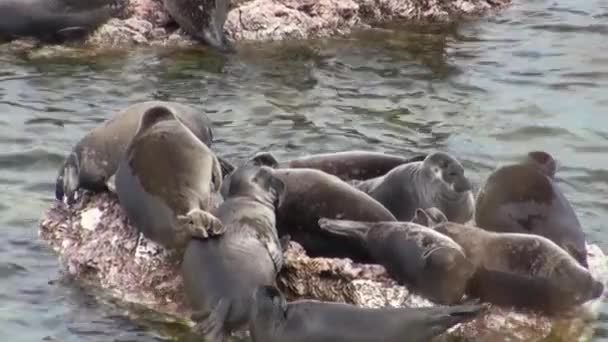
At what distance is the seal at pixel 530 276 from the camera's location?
710 cm

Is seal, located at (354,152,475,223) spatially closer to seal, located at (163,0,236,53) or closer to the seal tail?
the seal tail

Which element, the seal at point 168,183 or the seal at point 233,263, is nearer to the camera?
the seal at point 233,263

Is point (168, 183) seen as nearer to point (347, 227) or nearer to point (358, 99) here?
point (347, 227)

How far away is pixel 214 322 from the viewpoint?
22.4 ft

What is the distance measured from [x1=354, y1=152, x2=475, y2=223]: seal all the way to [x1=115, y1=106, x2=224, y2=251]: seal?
1108 mm

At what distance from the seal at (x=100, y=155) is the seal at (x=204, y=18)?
4770 millimetres

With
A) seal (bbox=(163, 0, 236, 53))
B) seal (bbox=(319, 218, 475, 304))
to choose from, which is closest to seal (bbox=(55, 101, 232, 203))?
seal (bbox=(319, 218, 475, 304))

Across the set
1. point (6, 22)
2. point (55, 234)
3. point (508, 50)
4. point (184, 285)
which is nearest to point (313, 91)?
point (508, 50)

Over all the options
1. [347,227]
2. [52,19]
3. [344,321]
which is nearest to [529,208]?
[347,227]

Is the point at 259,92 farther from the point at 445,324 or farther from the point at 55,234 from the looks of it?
the point at 445,324

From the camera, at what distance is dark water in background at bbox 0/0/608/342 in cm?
1030

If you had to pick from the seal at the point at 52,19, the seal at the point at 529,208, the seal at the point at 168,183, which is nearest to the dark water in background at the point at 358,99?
the seal at the point at 52,19

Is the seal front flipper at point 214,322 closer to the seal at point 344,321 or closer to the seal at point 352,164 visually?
the seal at point 344,321

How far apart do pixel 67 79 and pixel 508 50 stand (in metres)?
4.75
